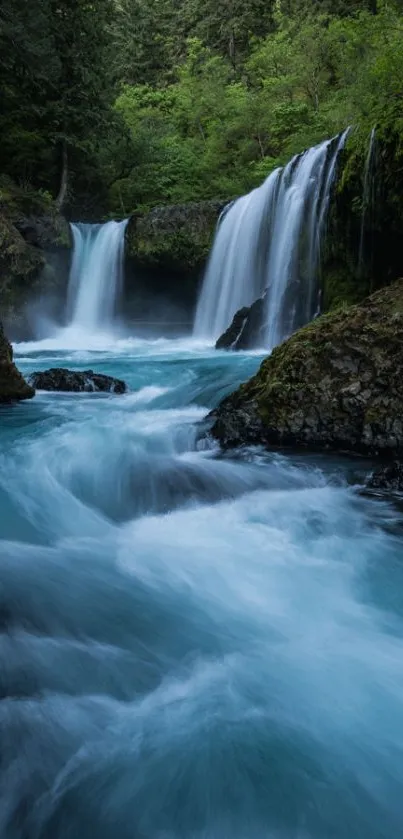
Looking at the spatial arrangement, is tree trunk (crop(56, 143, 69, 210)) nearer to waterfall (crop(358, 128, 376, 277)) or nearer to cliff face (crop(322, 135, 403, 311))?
cliff face (crop(322, 135, 403, 311))

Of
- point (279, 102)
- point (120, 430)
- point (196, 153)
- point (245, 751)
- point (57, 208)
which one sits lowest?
point (245, 751)

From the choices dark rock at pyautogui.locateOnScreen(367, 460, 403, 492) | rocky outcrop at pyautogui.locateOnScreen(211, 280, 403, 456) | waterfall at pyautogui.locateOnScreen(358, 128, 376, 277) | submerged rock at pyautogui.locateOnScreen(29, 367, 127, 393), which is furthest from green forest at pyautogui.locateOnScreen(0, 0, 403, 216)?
dark rock at pyautogui.locateOnScreen(367, 460, 403, 492)

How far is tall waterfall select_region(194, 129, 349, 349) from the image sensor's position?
1220 centimetres

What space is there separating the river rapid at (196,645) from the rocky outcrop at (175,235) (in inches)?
464

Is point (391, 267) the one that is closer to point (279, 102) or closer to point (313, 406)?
point (313, 406)

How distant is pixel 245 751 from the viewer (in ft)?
7.78

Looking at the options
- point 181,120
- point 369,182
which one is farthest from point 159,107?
point 369,182

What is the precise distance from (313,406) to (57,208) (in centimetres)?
1511

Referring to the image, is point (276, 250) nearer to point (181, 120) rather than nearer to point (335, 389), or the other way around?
point (335, 389)

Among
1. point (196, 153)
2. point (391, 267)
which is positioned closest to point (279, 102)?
point (196, 153)

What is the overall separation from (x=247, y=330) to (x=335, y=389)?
7.88m

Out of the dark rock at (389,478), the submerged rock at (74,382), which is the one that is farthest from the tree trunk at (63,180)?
the dark rock at (389,478)

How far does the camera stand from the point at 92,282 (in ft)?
59.3

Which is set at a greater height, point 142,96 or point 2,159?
point 142,96
